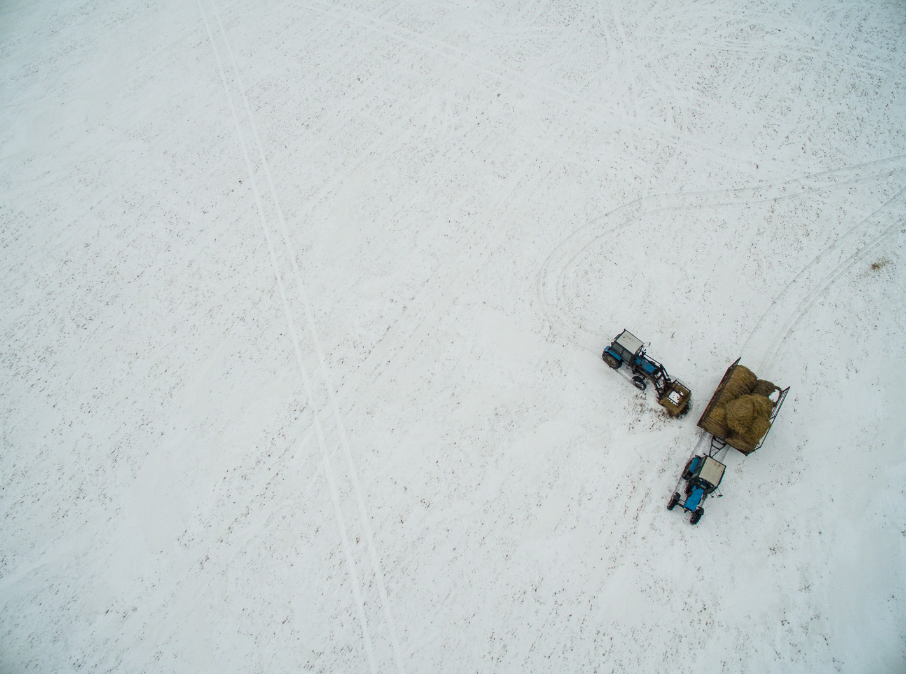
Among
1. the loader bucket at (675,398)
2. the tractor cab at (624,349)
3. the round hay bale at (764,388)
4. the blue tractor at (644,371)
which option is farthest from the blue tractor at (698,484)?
the tractor cab at (624,349)

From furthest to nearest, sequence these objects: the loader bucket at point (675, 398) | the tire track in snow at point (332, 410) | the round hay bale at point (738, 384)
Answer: the loader bucket at point (675, 398), the round hay bale at point (738, 384), the tire track in snow at point (332, 410)

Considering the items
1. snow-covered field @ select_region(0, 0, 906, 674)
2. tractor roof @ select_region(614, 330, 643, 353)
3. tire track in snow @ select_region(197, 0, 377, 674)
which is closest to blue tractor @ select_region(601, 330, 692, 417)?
tractor roof @ select_region(614, 330, 643, 353)

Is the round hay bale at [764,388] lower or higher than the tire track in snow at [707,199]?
lower

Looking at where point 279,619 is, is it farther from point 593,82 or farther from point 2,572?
point 593,82

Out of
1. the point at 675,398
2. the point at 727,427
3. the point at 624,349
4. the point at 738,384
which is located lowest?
the point at 675,398

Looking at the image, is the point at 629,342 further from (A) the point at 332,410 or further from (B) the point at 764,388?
(A) the point at 332,410

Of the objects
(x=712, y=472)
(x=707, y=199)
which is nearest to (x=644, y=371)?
(x=712, y=472)

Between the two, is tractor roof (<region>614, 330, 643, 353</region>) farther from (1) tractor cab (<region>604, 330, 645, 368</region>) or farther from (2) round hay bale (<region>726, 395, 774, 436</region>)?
(2) round hay bale (<region>726, 395, 774, 436</region>)

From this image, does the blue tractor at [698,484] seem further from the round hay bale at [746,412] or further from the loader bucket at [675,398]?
the loader bucket at [675,398]
